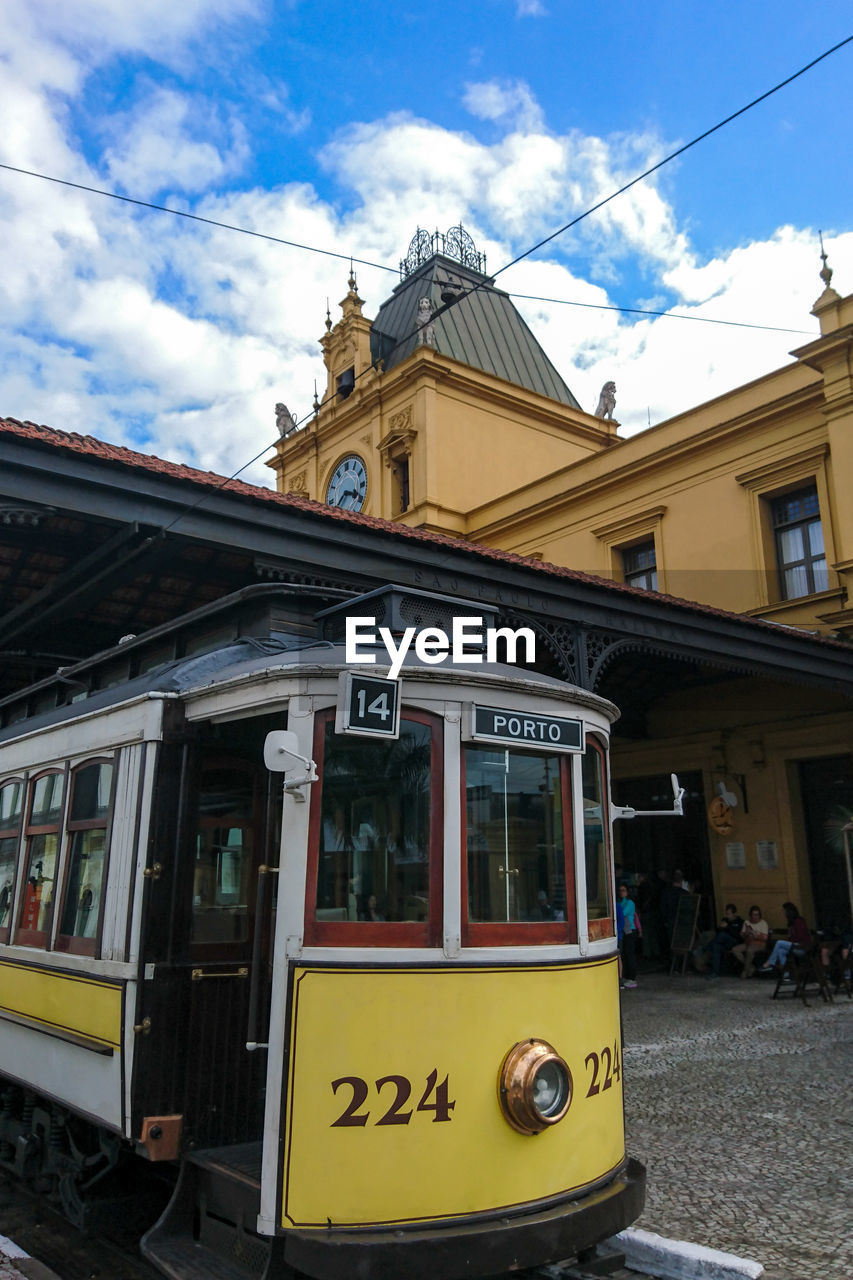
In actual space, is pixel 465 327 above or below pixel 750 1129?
above

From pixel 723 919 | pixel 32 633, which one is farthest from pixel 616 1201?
pixel 723 919

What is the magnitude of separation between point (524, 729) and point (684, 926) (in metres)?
11.8

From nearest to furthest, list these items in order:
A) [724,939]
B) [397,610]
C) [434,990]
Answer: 1. [434,990]
2. [397,610]
3. [724,939]

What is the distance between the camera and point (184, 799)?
4.29 meters

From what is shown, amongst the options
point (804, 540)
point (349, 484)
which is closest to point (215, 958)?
point (804, 540)

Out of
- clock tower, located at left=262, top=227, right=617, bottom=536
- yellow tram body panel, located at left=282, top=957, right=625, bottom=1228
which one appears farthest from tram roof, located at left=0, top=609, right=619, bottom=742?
clock tower, located at left=262, top=227, right=617, bottom=536

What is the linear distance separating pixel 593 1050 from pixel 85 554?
7102mm

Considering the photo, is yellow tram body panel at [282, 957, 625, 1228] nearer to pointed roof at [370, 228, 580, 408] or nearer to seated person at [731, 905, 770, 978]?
seated person at [731, 905, 770, 978]

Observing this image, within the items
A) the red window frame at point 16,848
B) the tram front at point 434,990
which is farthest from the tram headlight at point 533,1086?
the red window frame at point 16,848

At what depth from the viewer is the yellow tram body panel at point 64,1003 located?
4223mm

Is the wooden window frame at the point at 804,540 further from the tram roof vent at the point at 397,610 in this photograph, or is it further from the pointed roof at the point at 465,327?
the tram roof vent at the point at 397,610

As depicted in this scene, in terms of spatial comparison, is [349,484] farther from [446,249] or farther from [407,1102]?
[407,1102]

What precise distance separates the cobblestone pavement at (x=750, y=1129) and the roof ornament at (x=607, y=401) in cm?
1987

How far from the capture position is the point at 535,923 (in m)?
3.86
